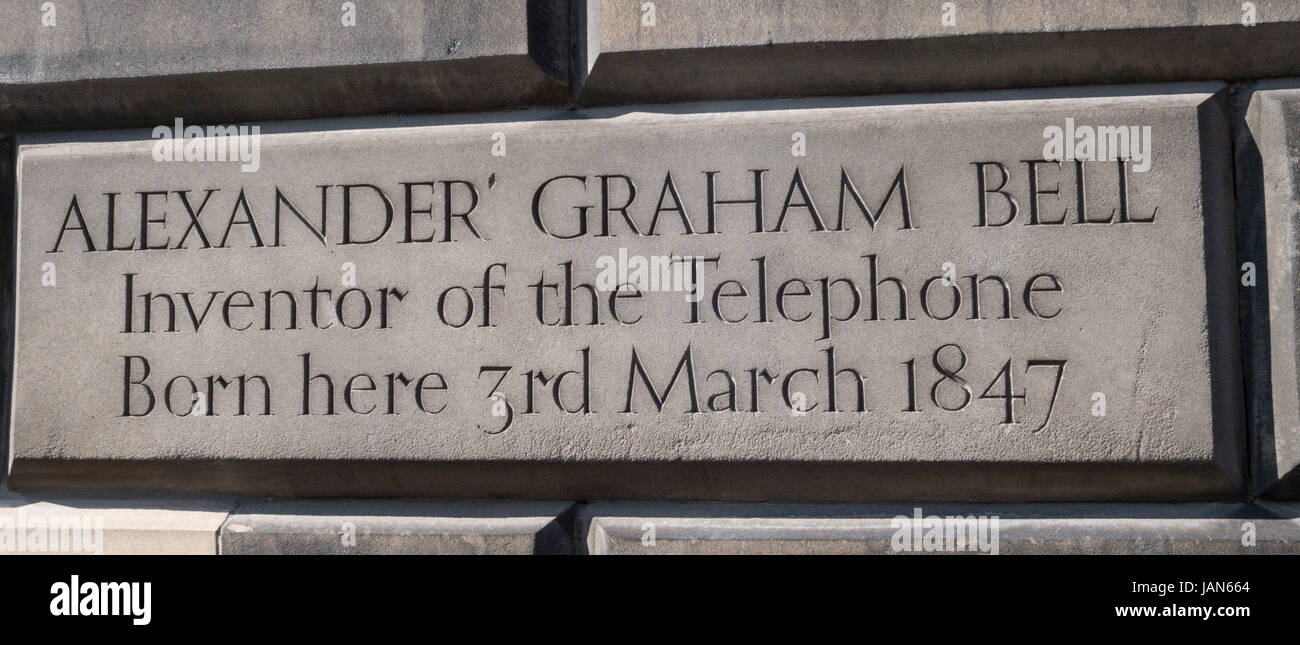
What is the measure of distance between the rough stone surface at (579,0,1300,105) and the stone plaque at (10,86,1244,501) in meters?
0.08

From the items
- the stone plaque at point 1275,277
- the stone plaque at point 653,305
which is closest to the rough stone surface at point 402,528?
the stone plaque at point 653,305

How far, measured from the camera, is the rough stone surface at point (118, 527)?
2.29 m

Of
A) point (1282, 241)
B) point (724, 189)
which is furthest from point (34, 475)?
point (1282, 241)

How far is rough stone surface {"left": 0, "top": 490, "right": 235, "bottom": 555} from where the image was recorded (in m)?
2.29

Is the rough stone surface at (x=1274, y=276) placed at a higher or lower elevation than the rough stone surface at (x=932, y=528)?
higher

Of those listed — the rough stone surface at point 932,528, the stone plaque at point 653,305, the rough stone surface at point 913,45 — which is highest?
the rough stone surface at point 913,45

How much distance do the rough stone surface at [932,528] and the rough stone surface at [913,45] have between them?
1191 millimetres

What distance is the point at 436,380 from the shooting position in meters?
2.23

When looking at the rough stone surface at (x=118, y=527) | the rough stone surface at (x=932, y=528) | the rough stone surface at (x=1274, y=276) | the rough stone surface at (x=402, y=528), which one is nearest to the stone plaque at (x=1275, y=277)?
the rough stone surface at (x=1274, y=276)

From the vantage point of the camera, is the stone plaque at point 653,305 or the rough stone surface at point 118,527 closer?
the stone plaque at point 653,305

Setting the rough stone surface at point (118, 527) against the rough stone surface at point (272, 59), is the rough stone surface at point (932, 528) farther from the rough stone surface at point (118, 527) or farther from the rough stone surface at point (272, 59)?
the rough stone surface at point (272, 59)

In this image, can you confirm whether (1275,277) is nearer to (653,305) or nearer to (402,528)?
(653,305)

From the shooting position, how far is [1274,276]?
6.88ft
